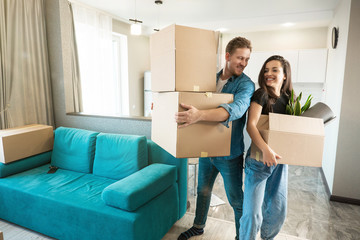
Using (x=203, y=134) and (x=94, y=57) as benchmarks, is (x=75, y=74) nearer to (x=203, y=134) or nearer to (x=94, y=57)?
(x=94, y=57)

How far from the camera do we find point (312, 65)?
4410 mm

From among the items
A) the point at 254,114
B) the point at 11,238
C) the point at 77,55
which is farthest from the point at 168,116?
the point at 77,55

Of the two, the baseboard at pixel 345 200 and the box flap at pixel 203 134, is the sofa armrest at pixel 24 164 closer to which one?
the box flap at pixel 203 134

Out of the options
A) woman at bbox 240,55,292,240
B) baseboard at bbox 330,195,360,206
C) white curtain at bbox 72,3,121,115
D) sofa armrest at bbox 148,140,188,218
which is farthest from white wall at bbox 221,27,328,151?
woman at bbox 240,55,292,240

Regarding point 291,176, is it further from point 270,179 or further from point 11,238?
point 11,238

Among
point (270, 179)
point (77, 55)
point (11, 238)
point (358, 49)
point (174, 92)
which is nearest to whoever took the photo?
point (174, 92)

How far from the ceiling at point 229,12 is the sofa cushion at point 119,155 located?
95.0 inches

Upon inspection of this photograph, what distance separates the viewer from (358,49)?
2.39 meters

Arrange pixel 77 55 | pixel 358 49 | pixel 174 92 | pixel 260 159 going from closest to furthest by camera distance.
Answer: pixel 174 92 → pixel 260 159 → pixel 358 49 → pixel 77 55

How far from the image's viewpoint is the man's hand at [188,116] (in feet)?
3.75

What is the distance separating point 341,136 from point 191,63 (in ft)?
7.21

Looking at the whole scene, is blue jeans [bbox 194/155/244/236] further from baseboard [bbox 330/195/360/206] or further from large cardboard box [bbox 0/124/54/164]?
large cardboard box [bbox 0/124/54/164]

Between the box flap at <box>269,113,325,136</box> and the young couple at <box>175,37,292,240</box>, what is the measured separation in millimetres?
86

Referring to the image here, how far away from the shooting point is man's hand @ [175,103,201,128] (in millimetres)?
1143
